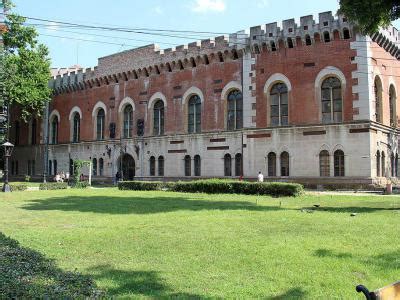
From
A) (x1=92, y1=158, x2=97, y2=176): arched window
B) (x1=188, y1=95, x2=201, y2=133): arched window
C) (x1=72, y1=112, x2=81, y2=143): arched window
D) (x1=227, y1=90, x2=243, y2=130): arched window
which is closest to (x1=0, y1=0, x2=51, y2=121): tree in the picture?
(x1=72, y1=112, x2=81, y2=143): arched window

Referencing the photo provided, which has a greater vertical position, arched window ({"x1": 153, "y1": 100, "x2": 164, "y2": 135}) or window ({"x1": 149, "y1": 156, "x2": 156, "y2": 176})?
arched window ({"x1": 153, "y1": 100, "x2": 164, "y2": 135})

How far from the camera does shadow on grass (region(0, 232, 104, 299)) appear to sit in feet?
14.3

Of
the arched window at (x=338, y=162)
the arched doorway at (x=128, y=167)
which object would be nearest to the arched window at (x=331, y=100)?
the arched window at (x=338, y=162)

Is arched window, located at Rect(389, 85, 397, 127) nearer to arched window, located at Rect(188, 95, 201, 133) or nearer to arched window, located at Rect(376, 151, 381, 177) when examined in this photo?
arched window, located at Rect(376, 151, 381, 177)

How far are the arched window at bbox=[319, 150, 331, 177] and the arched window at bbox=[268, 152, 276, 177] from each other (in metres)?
3.56

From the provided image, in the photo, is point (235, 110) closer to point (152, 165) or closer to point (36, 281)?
point (152, 165)

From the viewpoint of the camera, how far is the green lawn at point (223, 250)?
6.40m

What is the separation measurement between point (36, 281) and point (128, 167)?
126 ft

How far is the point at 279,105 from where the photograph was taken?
1304 inches

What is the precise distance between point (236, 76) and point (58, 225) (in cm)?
2531

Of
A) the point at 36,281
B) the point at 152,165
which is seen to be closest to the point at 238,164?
the point at 152,165

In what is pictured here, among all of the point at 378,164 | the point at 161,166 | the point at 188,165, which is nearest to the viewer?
the point at 378,164

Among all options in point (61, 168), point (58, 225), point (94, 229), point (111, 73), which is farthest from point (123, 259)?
point (61, 168)

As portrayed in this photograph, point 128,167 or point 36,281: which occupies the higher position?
point 128,167
